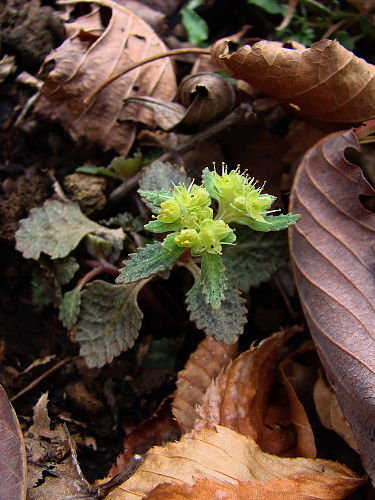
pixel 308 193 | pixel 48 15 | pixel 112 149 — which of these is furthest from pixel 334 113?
pixel 48 15

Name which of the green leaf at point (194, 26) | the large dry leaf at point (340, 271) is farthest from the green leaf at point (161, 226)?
the green leaf at point (194, 26)

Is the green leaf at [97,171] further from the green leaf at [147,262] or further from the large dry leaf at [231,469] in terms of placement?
the large dry leaf at [231,469]

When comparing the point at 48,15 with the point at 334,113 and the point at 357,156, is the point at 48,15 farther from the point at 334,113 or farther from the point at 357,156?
the point at 357,156

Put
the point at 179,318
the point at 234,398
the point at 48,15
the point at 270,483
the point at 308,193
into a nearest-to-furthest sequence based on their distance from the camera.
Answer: the point at 270,483 < the point at 234,398 < the point at 308,193 < the point at 179,318 < the point at 48,15

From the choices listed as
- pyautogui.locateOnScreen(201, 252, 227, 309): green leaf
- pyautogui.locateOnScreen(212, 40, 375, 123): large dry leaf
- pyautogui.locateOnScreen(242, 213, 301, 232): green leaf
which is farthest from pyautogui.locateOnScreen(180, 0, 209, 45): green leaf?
pyautogui.locateOnScreen(201, 252, 227, 309): green leaf

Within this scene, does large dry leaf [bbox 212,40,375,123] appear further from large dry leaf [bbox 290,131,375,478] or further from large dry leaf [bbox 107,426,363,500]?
large dry leaf [bbox 107,426,363,500]

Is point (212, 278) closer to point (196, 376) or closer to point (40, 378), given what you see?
point (196, 376)

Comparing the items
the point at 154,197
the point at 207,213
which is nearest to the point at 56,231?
the point at 154,197
